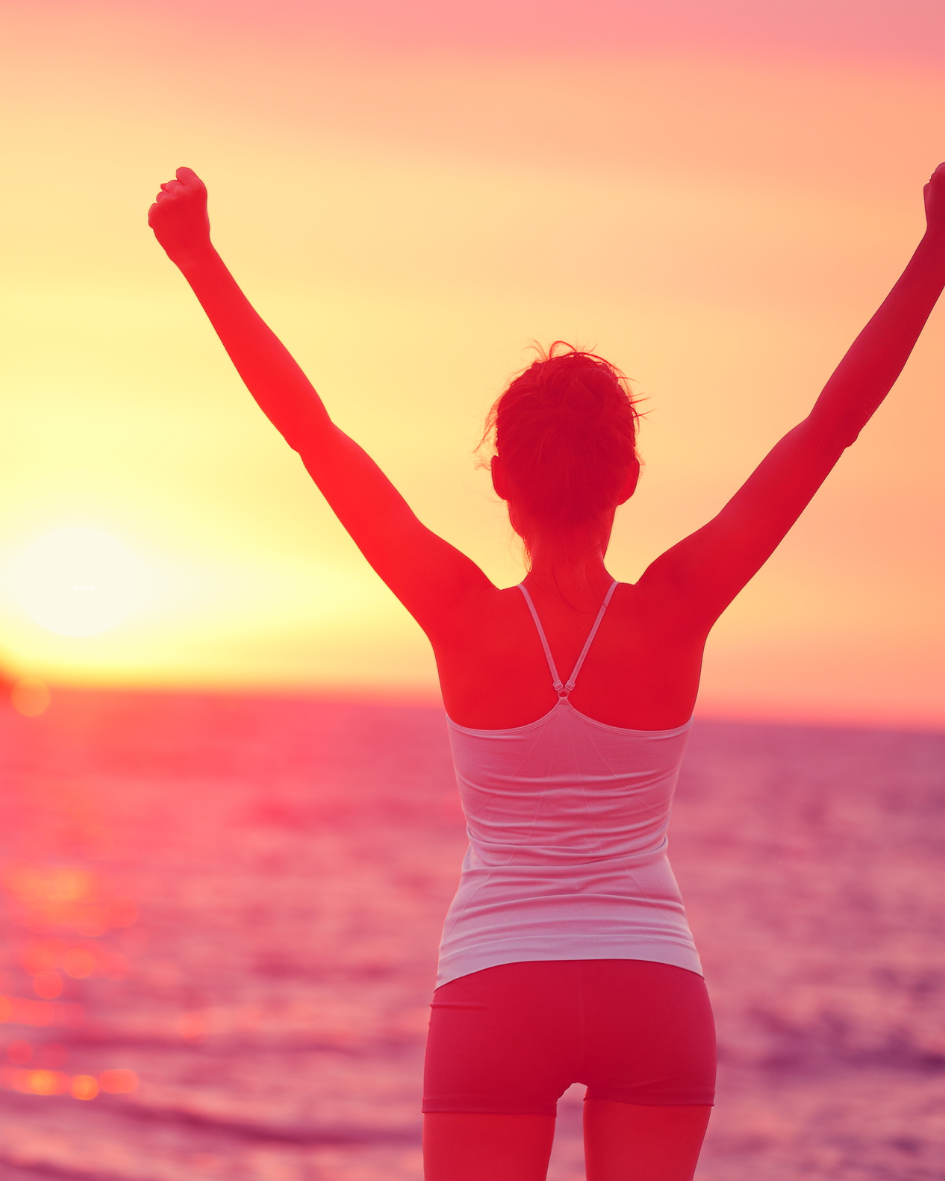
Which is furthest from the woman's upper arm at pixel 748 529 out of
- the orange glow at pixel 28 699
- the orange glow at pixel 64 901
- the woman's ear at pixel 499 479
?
the orange glow at pixel 28 699

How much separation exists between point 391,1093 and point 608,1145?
11.2m

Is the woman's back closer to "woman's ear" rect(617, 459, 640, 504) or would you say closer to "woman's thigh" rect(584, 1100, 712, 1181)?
"woman's ear" rect(617, 459, 640, 504)

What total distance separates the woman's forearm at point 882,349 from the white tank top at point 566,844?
475 mm

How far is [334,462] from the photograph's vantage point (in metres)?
2.11

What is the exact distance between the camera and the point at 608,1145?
208 centimetres

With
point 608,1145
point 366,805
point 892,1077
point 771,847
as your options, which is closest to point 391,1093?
point 892,1077

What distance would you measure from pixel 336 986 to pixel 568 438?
16.1 metres

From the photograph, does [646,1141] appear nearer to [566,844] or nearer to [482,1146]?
[482,1146]

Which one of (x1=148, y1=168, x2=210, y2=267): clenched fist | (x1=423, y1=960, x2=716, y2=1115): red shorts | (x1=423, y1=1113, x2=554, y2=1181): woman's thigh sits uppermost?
(x1=148, y1=168, x2=210, y2=267): clenched fist

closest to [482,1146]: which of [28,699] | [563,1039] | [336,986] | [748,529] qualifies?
[563,1039]

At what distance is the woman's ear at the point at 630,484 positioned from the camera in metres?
2.20

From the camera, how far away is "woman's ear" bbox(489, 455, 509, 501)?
7.27 ft

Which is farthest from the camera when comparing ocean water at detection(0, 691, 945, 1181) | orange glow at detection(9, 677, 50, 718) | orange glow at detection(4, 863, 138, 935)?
orange glow at detection(9, 677, 50, 718)

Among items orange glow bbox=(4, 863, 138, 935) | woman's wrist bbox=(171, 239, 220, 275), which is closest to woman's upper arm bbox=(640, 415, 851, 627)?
woman's wrist bbox=(171, 239, 220, 275)
